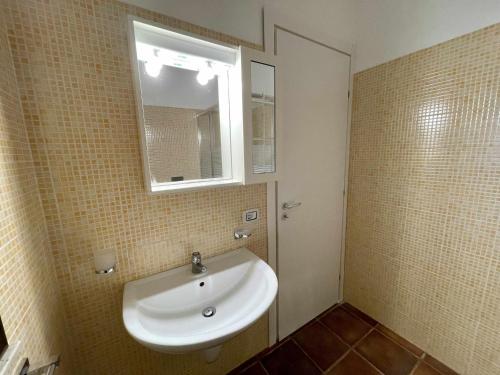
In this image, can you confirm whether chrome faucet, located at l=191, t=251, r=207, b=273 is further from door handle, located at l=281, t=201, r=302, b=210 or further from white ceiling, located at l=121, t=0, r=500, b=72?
white ceiling, located at l=121, t=0, r=500, b=72

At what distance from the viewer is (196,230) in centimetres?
104

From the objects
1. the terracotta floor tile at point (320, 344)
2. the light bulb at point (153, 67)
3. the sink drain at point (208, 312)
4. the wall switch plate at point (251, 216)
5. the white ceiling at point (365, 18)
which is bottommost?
the terracotta floor tile at point (320, 344)

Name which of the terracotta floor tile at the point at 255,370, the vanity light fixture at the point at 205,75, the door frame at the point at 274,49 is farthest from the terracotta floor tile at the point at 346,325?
the vanity light fixture at the point at 205,75

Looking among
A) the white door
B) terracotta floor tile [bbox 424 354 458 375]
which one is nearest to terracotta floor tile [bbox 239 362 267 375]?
the white door

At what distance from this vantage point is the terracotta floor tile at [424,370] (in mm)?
1271

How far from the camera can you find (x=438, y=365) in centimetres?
131

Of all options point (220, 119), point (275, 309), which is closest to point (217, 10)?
point (220, 119)

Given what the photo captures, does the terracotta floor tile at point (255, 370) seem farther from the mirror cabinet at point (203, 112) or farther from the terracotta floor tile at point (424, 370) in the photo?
the mirror cabinet at point (203, 112)

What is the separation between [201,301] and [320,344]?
3.72ft

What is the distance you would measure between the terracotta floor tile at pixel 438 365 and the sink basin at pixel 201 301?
54.6 inches

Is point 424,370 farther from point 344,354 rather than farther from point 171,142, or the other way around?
point 171,142

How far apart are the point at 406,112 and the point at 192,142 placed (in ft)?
4.58

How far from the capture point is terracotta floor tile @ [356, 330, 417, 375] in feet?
4.28

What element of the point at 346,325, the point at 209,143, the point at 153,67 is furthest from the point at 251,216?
the point at 346,325
